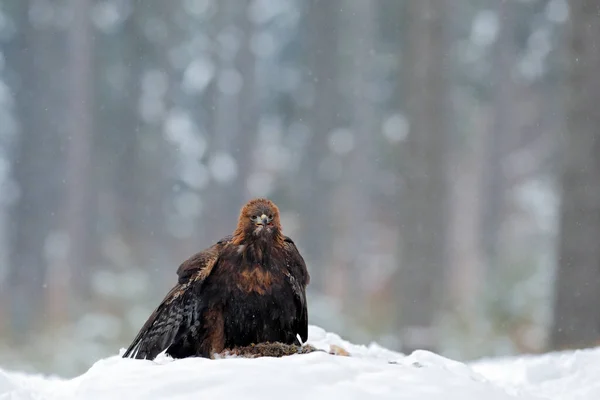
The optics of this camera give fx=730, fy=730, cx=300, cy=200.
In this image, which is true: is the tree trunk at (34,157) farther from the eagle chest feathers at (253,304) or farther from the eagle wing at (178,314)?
the eagle chest feathers at (253,304)

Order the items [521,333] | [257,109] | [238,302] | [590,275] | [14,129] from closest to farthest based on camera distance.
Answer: [238,302], [590,275], [521,333], [14,129], [257,109]

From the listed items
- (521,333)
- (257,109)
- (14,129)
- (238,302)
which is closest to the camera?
(238,302)

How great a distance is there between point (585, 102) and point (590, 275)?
1.90 m

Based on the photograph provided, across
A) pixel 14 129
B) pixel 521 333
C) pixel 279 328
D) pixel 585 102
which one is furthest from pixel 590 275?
pixel 14 129

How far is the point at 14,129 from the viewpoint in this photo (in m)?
18.2

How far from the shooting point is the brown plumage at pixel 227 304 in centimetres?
459

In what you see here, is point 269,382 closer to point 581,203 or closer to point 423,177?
point 581,203

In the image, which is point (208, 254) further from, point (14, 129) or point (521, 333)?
point (14, 129)

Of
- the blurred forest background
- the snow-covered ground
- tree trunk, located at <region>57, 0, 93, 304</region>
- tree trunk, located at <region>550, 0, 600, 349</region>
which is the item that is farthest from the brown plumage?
tree trunk, located at <region>57, 0, 93, 304</region>

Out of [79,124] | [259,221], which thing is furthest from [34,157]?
[259,221]

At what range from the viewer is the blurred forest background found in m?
17.6

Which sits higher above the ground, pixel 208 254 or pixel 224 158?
pixel 224 158

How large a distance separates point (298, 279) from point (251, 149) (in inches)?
562

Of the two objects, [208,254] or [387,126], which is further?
[387,126]
